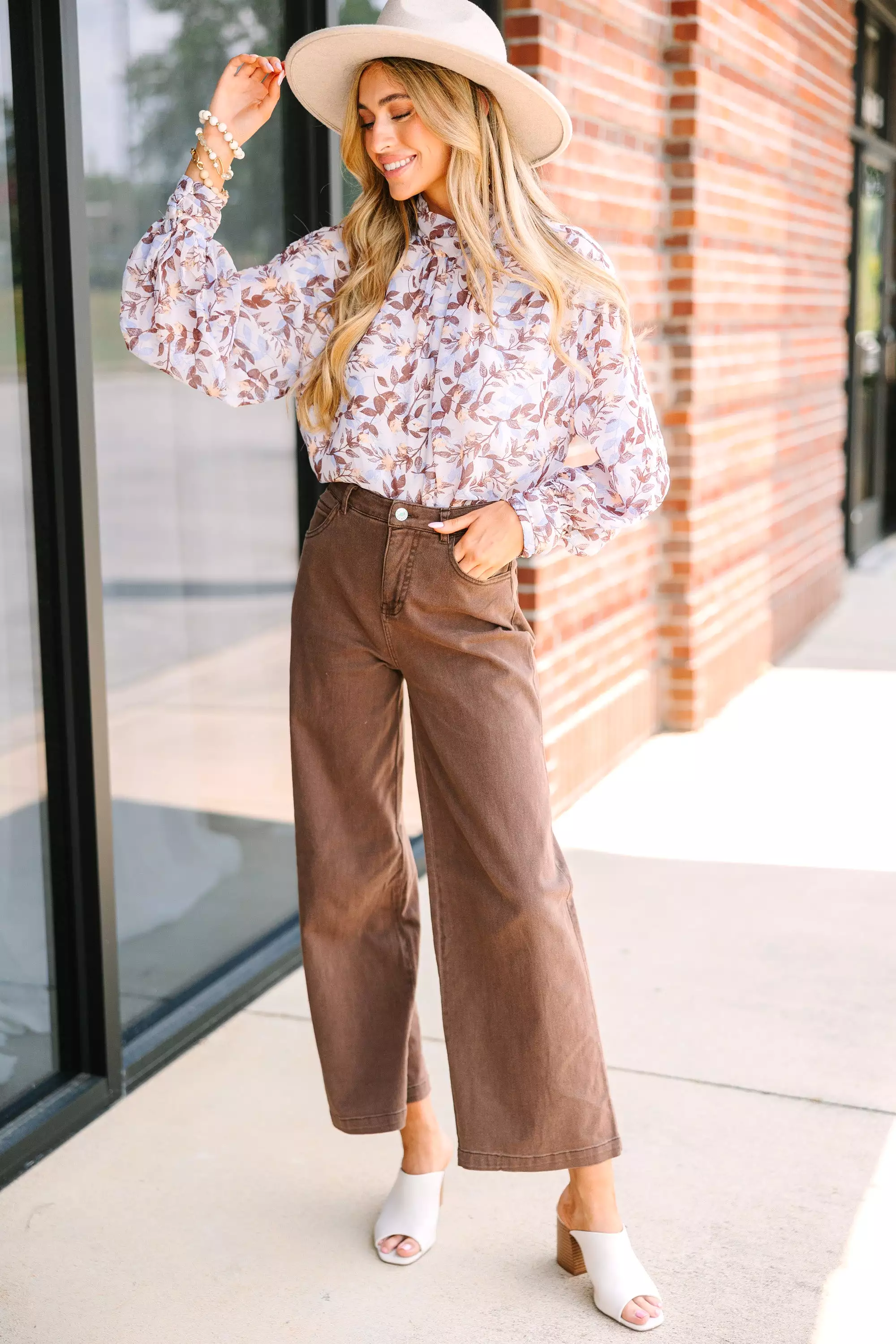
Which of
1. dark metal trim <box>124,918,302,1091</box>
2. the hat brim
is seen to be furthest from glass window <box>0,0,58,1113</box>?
the hat brim

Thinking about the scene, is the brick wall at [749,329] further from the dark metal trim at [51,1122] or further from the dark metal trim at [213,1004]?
the dark metal trim at [51,1122]

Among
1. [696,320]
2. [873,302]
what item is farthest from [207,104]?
[873,302]

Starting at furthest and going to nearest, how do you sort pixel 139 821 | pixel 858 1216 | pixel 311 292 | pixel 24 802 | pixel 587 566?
pixel 587 566 < pixel 139 821 < pixel 24 802 < pixel 858 1216 < pixel 311 292

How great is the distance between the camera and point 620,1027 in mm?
3260

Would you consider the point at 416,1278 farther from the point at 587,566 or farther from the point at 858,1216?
the point at 587,566

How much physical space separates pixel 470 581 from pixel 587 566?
261 cm

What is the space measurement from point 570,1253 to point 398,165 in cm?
163

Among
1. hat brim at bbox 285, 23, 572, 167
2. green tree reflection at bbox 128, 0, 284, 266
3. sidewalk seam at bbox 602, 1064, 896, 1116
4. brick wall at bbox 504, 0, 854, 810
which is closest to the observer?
hat brim at bbox 285, 23, 572, 167

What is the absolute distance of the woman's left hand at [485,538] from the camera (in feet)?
7.13

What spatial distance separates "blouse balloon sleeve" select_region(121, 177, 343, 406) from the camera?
220cm

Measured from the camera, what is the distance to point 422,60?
2133mm

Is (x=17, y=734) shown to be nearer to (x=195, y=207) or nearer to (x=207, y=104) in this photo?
(x=195, y=207)

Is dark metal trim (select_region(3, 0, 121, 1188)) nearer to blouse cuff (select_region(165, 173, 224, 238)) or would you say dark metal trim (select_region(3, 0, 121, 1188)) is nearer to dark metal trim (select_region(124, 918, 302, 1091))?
dark metal trim (select_region(124, 918, 302, 1091))

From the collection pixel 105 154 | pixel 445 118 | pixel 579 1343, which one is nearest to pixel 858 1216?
pixel 579 1343
